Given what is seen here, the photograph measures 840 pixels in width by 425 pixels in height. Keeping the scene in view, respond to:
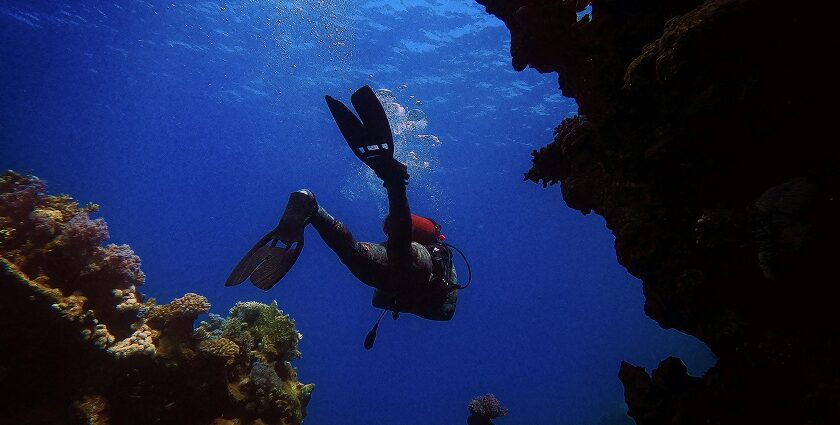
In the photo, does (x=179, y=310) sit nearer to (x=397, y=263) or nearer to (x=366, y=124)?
(x=397, y=263)

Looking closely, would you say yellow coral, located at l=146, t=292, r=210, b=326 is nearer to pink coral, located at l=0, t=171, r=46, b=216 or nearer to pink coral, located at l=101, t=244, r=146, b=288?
pink coral, located at l=101, t=244, r=146, b=288

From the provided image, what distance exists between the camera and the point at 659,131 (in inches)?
114

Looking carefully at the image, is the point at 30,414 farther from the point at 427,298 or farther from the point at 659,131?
the point at 659,131

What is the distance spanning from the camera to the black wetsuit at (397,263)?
16.3 feet

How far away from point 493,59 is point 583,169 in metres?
25.1

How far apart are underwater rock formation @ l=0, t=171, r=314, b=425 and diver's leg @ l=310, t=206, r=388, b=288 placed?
6.32 ft

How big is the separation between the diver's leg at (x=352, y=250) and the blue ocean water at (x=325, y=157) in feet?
72.4

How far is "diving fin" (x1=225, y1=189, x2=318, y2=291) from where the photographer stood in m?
4.64

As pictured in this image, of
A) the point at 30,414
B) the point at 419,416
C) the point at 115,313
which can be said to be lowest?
the point at 30,414

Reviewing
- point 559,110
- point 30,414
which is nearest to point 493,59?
point 559,110

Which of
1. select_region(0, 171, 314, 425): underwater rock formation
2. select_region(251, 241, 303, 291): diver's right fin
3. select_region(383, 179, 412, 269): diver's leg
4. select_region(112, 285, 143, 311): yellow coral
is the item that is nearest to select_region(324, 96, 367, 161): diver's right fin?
select_region(383, 179, 412, 269): diver's leg

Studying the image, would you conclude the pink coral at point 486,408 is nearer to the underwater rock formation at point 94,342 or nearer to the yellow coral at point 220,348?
the underwater rock formation at point 94,342

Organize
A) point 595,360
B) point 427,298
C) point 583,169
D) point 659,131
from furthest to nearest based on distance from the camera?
1. point 595,360
2. point 427,298
3. point 583,169
4. point 659,131

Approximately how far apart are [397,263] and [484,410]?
641cm
